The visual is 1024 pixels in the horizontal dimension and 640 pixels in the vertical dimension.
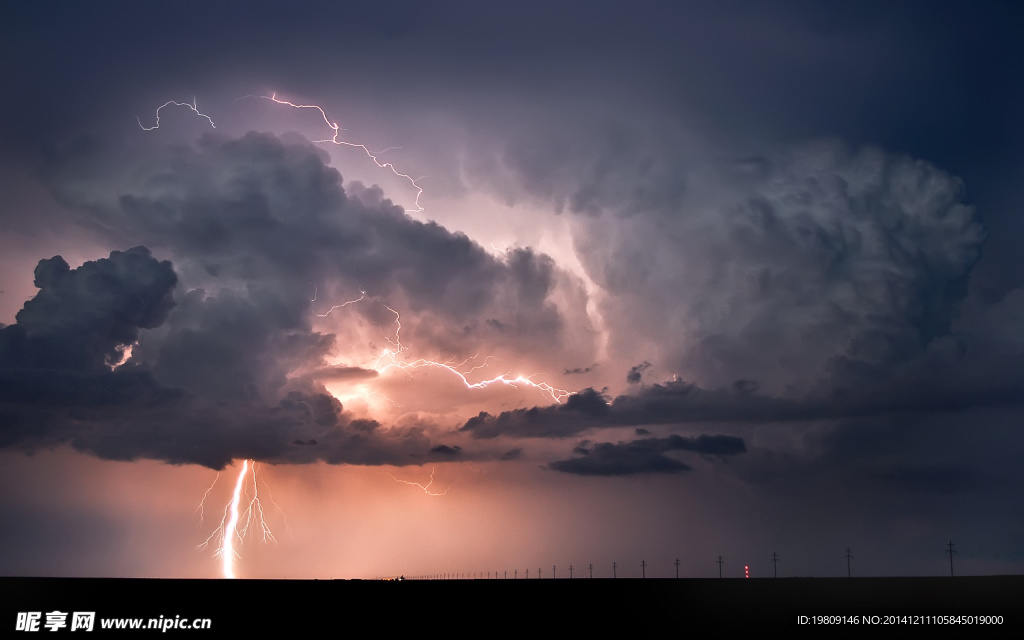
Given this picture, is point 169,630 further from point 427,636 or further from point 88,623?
point 427,636

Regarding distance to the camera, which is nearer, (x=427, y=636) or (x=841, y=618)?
(x=427, y=636)

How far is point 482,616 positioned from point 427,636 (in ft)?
139

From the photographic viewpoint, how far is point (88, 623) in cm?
9494

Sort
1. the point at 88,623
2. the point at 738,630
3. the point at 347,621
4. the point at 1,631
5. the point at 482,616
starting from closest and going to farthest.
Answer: the point at 1,631
the point at 88,623
the point at 738,630
the point at 347,621
the point at 482,616

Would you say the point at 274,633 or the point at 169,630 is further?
the point at 169,630

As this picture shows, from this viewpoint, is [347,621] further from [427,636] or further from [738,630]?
[738,630]

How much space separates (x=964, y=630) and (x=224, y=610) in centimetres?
10548

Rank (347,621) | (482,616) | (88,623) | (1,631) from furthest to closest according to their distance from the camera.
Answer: (482,616) < (347,621) < (88,623) < (1,631)

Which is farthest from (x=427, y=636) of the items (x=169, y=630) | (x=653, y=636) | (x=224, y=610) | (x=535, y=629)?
(x=224, y=610)

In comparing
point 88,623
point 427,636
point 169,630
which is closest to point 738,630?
point 427,636

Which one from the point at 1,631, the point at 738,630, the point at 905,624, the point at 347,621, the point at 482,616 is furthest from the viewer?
the point at 482,616

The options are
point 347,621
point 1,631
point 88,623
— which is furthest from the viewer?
point 347,621

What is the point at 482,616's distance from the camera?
13312cm

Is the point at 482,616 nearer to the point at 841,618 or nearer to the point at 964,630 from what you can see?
the point at 841,618
